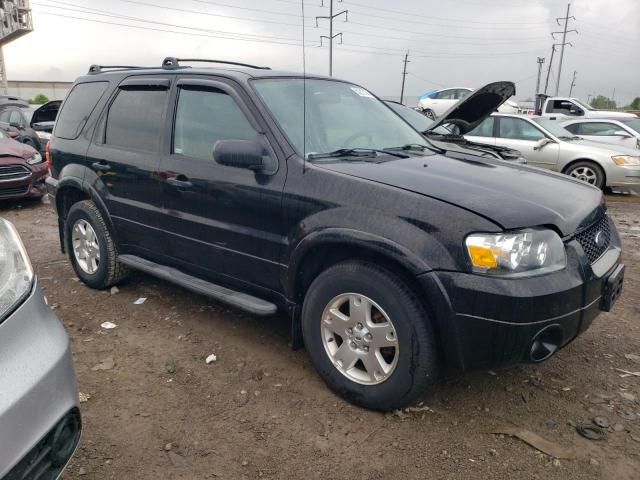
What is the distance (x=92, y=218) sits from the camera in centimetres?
436

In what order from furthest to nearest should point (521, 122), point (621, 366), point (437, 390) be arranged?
point (521, 122), point (621, 366), point (437, 390)

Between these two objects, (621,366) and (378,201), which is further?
(621,366)

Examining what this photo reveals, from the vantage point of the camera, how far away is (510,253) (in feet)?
7.80

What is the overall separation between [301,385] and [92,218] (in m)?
2.41

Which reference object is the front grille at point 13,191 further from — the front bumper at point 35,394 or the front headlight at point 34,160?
the front bumper at point 35,394

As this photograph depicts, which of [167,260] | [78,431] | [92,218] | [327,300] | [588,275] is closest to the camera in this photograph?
[78,431]

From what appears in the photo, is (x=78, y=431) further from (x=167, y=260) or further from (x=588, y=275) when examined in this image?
(x=588, y=275)

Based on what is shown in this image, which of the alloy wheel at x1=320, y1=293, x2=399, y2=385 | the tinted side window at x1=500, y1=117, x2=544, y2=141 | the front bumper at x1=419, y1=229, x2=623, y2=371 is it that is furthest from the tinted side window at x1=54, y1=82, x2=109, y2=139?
the tinted side window at x1=500, y1=117, x2=544, y2=141

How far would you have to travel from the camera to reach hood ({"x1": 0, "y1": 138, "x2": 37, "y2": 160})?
8180 millimetres

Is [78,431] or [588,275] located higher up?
[588,275]

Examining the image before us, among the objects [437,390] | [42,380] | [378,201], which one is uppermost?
[378,201]

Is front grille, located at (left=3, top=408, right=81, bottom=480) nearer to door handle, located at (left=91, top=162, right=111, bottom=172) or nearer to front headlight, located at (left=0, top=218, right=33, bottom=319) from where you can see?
front headlight, located at (left=0, top=218, right=33, bottom=319)

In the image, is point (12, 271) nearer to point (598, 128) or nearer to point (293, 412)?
point (293, 412)

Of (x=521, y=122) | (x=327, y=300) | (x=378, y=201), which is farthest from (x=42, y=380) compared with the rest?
(x=521, y=122)
